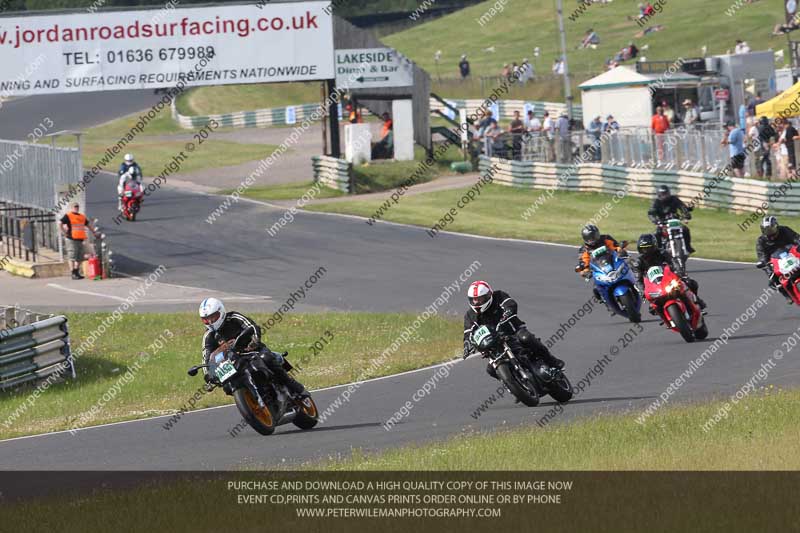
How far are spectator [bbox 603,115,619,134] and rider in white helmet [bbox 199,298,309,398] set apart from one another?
2760cm

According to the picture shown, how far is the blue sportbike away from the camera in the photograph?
19.7m

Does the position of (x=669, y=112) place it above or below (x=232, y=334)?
above

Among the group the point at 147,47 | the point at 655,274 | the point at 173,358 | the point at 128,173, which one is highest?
the point at 147,47

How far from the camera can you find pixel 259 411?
13.9 m

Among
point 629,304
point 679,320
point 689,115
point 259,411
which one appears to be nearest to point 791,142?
point 689,115

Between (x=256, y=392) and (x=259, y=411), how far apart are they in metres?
0.35

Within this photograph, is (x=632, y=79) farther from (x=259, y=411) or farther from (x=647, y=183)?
(x=259, y=411)

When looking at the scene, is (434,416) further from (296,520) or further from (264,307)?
→ (264,307)

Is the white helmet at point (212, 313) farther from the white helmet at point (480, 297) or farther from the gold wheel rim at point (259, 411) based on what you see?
the white helmet at point (480, 297)

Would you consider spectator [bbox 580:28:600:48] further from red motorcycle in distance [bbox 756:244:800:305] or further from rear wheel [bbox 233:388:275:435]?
rear wheel [bbox 233:388:275:435]

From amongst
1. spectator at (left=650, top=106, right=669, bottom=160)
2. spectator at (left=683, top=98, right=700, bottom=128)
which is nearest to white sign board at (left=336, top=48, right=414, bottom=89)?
spectator at (left=683, top=98, right=700, bottom=128)

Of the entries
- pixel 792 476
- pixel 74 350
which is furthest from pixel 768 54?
pixel 792 476

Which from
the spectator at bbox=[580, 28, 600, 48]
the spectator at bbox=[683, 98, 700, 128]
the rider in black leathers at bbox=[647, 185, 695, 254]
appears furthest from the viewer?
the spectator at bbox=[580, 28, 600, 48]

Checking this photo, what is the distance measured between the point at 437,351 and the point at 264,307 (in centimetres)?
575
